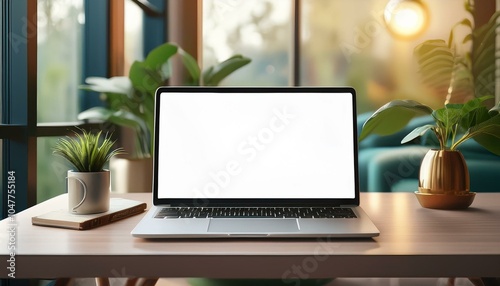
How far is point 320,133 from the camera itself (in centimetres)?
99

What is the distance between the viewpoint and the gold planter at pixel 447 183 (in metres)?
1.04

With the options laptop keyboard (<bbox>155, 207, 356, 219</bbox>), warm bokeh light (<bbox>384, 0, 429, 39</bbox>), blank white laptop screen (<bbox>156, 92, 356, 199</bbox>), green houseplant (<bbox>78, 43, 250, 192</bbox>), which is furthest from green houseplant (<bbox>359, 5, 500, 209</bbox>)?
warm bokeh light (<bbox>384, 0, 429, 39</bbox>)

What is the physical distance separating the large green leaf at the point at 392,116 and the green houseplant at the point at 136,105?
4.39 feet

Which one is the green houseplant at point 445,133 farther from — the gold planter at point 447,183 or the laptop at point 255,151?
the laptop at point 255,151

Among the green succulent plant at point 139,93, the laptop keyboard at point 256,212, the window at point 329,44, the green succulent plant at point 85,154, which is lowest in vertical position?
the laptop keyboard at point 256,212

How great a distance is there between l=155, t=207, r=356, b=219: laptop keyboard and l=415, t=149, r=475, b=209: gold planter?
239 millimetres

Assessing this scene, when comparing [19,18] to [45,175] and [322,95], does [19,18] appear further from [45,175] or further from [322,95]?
[322,95]

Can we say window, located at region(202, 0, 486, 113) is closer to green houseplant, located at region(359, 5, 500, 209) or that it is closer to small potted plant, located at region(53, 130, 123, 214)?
green houseplant, located at region(359, 5, 500, 209)

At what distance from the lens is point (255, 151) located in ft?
3.27

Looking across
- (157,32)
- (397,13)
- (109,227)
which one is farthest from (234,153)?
(397,13)

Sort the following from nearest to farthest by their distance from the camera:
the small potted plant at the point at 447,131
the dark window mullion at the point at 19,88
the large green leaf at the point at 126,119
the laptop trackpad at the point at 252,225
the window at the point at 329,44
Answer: the laptop trackpad at the point at 252,225, the small potted plant at the point at 447,131, the dark window mullion at the point at 19,88, the large green leaf at the point at 126,119, the window at the point at 329,44

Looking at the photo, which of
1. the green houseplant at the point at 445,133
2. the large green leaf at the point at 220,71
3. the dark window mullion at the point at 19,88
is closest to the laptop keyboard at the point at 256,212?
the green houseplant at the point at 445,133

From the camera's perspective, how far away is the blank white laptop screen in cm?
97

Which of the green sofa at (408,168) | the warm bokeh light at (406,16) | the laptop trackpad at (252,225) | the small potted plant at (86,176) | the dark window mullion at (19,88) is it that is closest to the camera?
the laptop trackpad at (252,225)
